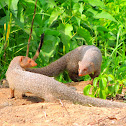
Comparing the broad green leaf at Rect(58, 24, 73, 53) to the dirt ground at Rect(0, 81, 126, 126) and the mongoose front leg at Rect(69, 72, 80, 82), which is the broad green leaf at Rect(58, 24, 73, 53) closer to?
the mongoose front leg at Rect(69, 72, 80, 82)

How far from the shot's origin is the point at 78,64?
376 centimetres

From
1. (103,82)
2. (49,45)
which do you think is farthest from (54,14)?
(103,82)

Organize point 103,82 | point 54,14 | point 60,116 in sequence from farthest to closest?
point 54,14 → point 103,82 → point 60,116

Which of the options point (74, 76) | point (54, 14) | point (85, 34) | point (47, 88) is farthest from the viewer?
point (85, 34)

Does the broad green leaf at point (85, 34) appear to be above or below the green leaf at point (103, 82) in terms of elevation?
above

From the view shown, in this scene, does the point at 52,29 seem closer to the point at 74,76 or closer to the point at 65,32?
the point at 65,32

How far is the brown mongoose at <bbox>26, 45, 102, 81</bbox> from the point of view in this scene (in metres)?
3.49

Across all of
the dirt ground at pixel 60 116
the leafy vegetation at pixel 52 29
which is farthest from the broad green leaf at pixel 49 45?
the dirt ground at pixel 60 116

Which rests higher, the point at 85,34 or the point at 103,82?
the point at 85,34

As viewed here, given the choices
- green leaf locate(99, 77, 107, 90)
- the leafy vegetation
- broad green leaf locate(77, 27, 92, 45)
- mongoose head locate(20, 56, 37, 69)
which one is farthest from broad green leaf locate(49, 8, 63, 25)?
green leaf locate(99, 77, 107, 90)

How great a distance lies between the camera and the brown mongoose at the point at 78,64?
3.49m

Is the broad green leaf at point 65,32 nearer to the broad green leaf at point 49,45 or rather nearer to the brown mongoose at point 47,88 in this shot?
the broad green leaf at point 49,45

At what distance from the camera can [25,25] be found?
148 inches

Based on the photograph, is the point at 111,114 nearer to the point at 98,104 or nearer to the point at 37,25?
the point at 98,104
